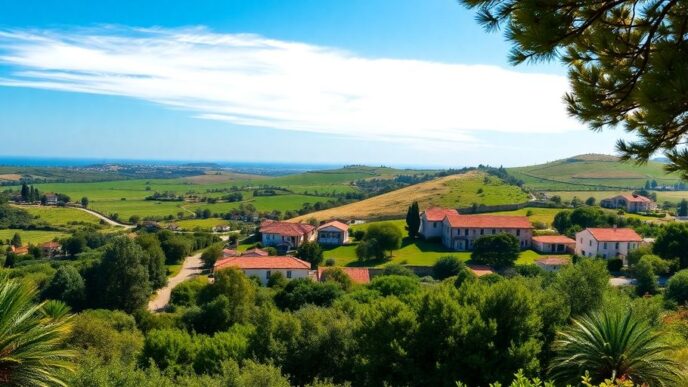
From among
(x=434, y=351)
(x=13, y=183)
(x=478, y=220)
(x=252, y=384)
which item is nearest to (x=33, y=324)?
(x=252, y=384)

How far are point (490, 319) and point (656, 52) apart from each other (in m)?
10.00

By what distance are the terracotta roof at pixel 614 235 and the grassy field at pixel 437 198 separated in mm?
25515

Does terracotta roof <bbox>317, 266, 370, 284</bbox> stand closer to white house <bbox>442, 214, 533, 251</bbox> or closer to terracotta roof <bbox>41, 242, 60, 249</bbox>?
white house <bbox>442, 214, 533, 251</bbox>

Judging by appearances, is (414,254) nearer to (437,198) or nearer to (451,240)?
(451,240)

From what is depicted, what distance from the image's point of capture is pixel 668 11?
21.7 feet

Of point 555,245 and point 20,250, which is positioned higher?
point 555,245

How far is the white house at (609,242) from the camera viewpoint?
54.0 meters

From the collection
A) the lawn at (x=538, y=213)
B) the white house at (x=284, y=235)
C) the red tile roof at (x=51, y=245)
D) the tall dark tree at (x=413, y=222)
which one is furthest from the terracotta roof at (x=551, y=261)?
the red tile roof at (x=51, y=245)

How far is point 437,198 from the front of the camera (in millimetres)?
94812

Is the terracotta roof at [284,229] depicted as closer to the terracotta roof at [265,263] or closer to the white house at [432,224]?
the white house at [432,224]

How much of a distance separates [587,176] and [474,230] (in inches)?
4321

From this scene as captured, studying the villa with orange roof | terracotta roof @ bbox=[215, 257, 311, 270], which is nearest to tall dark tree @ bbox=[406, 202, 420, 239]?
terracotta roof @ bbox=[215, 257, 311, 270]

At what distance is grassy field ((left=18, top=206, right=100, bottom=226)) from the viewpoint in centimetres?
9725

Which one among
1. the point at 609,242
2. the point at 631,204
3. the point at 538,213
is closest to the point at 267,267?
the point at 609,242
